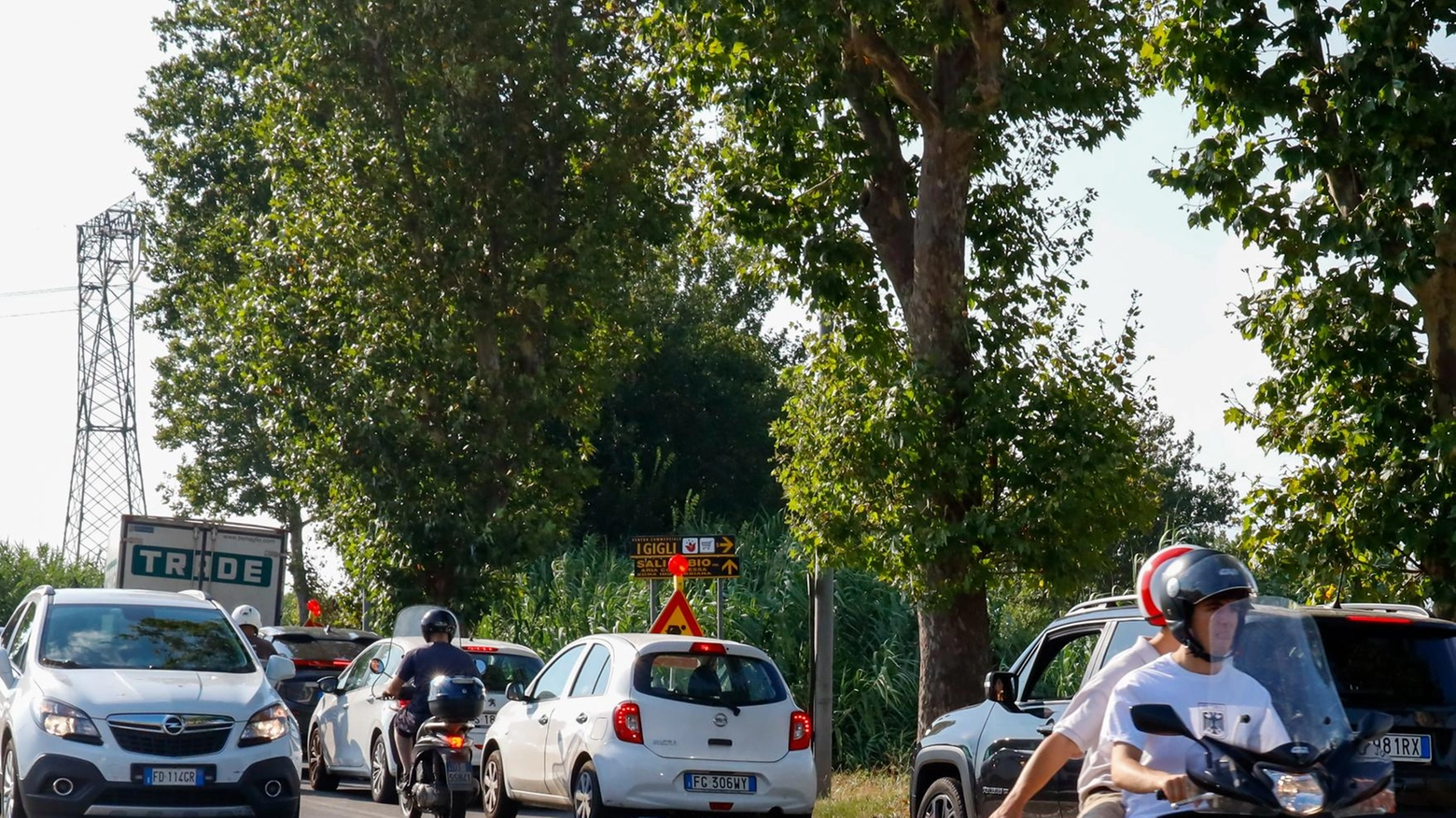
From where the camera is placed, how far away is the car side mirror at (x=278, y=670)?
13.4 m

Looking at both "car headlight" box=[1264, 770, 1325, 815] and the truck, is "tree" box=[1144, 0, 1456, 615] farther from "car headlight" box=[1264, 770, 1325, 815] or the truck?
the truck

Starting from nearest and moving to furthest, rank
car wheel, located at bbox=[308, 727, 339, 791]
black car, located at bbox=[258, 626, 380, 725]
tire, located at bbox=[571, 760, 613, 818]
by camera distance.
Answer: tire, located at bbox=[571, 760, 613, 818]
car wheel, located at bbox=[308, 727, 339, 791]
black car, located at bbox=[258, 626, 380, 725]

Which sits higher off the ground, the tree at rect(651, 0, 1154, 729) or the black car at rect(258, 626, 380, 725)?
the tree at rect(651, 0, 1154, 729)

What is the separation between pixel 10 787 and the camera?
39.9 ft

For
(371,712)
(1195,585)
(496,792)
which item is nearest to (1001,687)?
(1195,585)

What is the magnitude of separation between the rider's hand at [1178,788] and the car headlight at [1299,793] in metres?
0.24

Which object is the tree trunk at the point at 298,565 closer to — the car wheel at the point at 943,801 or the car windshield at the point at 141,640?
the car windshield at the point at 141,640

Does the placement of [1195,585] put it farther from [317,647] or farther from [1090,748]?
[317,647]

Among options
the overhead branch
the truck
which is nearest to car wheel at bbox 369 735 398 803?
the overhead branch

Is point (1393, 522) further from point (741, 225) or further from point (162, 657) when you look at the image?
point (162, 657)

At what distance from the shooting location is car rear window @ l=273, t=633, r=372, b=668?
22297 mm

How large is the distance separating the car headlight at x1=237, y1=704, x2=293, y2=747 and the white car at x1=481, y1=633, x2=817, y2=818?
6.94 ft

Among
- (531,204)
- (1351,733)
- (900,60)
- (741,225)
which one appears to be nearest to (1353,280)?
(900,60)

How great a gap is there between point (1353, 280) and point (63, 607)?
9582 millimetres
